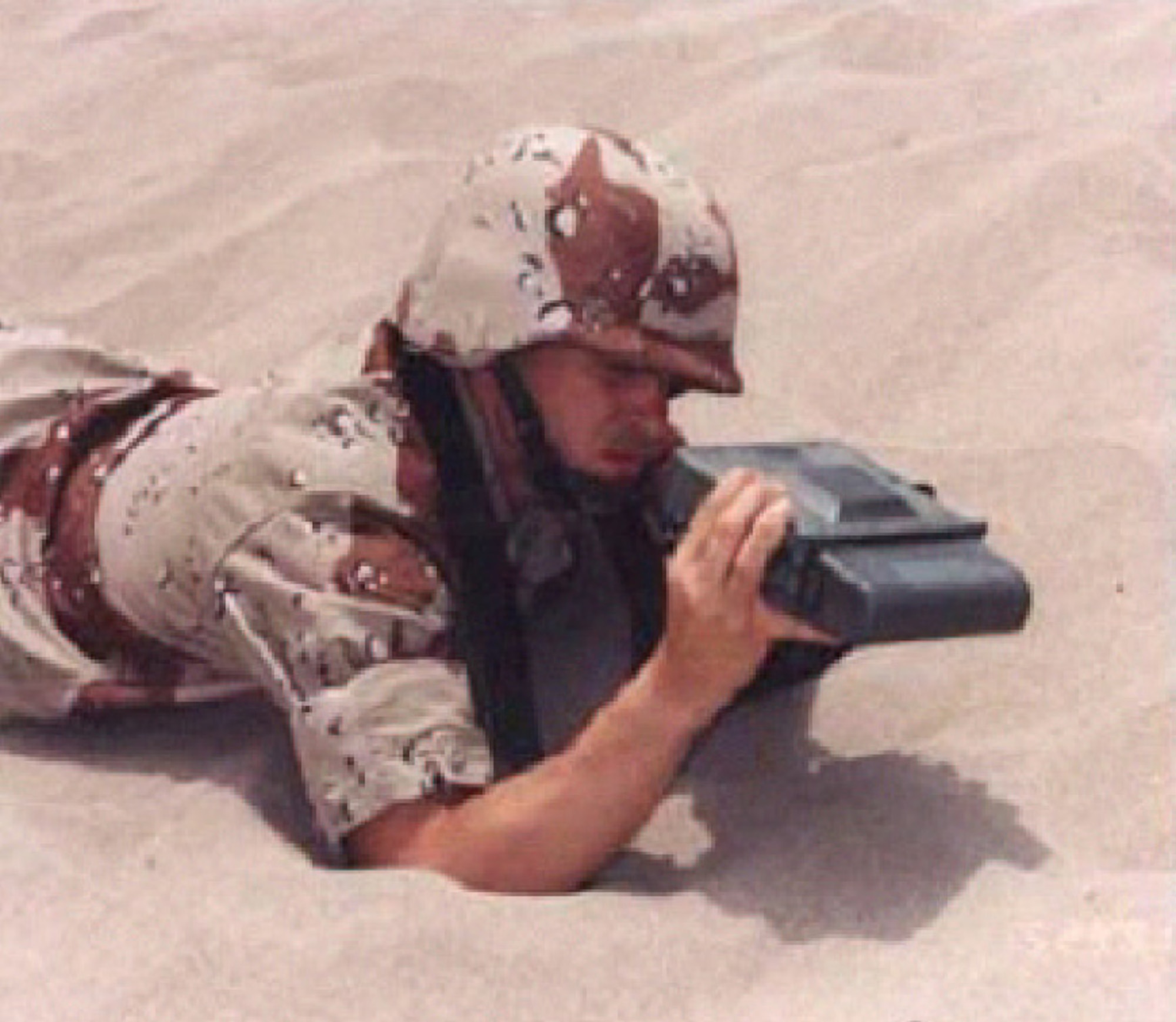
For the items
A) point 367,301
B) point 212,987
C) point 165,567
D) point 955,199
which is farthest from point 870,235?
point 212,987

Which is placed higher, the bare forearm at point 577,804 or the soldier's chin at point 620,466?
the soldier's chin at point 620,466

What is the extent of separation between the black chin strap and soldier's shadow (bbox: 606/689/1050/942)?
0.39ft

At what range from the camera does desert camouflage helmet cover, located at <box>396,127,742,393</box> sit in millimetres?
1804

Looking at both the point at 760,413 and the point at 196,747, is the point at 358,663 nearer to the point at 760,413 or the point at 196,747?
the point at 196,747

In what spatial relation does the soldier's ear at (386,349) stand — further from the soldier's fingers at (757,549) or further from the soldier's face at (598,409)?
the soldier's fingers at (757,549)

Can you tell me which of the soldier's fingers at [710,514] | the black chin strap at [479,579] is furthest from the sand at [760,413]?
the soldier's fingers at [710,514]

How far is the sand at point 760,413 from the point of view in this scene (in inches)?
64.1

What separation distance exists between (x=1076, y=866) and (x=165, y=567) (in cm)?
65

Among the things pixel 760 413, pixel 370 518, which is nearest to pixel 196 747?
pixel 370 518

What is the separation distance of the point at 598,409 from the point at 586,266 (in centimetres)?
10

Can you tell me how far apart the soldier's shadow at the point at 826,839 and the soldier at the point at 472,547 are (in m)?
0.09

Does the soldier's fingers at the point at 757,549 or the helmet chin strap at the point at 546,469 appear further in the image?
the helmet chin strap at the point at 546,469

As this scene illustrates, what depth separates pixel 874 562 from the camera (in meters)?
1.65

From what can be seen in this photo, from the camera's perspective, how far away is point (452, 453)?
1.87 metres
